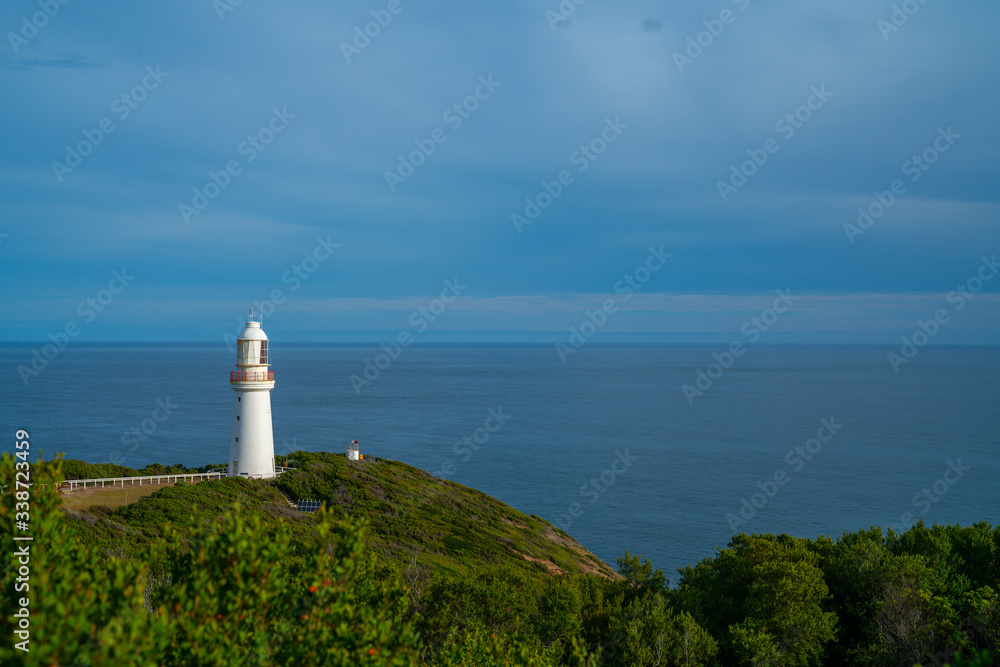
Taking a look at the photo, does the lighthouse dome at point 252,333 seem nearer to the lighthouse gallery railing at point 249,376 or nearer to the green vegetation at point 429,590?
the lighthouse gallery railing at point 249,376

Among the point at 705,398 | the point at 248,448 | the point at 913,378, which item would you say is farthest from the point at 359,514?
the point at 913,378

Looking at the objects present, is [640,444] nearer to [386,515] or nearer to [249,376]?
[386,515]

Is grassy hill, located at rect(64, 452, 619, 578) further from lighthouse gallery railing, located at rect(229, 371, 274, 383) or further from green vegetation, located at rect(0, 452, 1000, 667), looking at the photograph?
lighthouse gallery railing, located at rect(229, 371, 274, 383)

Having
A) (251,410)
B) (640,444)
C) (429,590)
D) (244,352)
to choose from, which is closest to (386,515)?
(251,410)

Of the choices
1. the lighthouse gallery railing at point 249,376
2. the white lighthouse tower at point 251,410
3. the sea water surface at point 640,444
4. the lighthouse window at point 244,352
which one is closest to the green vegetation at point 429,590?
the white lighthouse tower at point 251,410

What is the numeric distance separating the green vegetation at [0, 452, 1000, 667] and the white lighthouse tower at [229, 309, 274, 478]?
4.26 ft

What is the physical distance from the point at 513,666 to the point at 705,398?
132298mm

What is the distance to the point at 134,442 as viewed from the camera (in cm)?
7794

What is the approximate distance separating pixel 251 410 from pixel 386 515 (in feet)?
30.3

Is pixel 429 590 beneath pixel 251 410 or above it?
beneath

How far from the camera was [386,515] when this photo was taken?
38.0 meters

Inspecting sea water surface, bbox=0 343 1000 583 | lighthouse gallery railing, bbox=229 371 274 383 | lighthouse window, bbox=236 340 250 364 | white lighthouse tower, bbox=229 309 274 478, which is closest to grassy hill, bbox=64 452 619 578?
white lighthouse tower, bbox=229 309 274 478

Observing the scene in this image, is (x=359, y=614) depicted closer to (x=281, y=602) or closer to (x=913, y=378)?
(x=281, y=602)

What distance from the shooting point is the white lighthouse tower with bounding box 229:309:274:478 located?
37.8 meters
